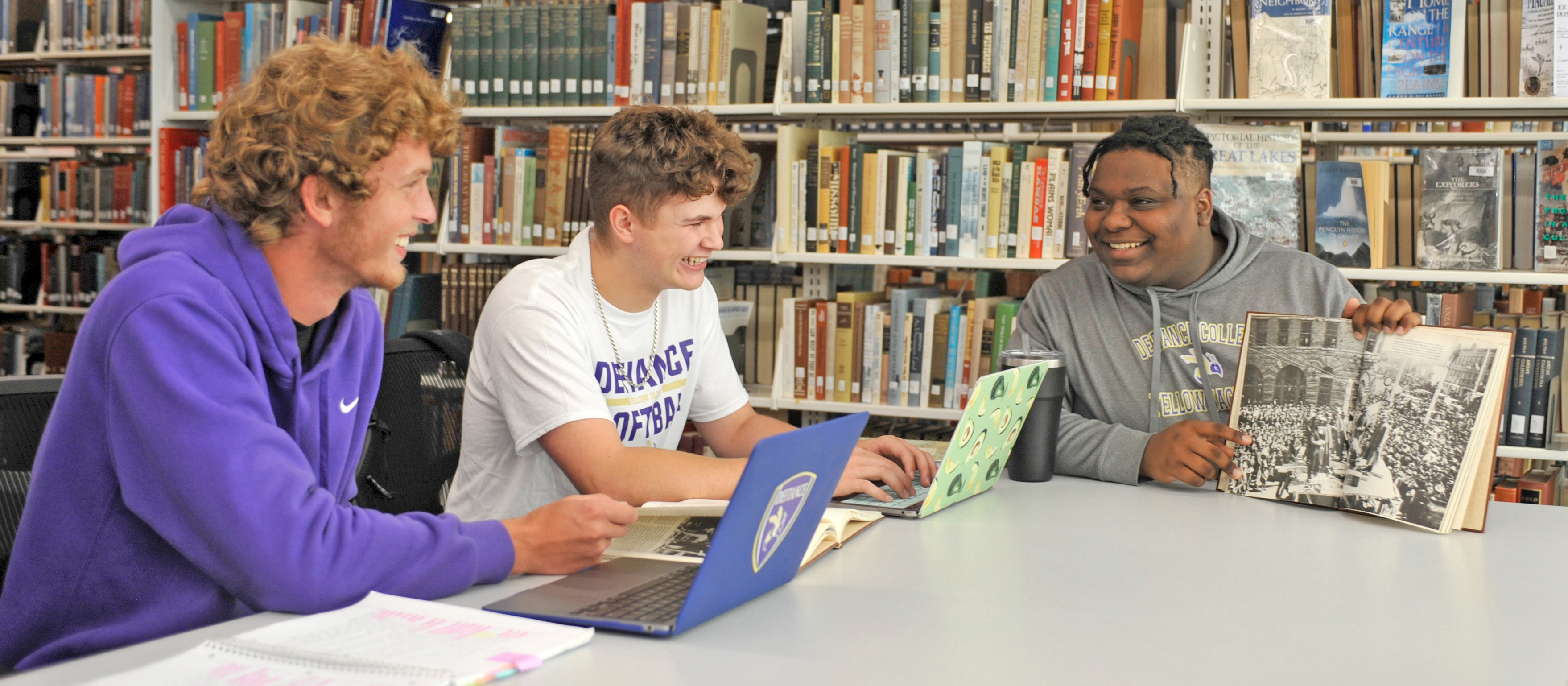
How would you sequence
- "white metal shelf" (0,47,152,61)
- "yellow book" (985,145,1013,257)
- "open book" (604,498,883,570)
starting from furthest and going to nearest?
"white metal shelf" (0,47,152,61) → "yellow book" (985,145,1013,257) → "open book" (604,498,883,570)

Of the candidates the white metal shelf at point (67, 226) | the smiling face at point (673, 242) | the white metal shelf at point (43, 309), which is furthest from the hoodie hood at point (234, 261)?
the white metal shelf at point (43, 309)

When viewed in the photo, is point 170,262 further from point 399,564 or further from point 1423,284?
point 1423,284

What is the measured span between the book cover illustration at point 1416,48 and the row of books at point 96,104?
3.86 metres

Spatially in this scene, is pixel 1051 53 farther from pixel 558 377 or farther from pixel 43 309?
pixel 43 309

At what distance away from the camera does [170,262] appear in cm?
104

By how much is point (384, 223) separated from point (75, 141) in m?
3.86

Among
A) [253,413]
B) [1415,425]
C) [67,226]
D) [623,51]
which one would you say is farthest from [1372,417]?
[67,226]

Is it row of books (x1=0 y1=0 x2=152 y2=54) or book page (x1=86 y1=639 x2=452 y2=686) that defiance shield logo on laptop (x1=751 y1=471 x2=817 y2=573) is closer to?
book page (x1=86 y1=639 x2=452 y2=686)

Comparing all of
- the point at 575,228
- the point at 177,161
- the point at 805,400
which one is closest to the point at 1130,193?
the point at 805,400

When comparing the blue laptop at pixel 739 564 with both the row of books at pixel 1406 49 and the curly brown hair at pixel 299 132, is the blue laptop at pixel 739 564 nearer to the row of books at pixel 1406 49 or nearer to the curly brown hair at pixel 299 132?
the curly brown hair at pixel 299 132

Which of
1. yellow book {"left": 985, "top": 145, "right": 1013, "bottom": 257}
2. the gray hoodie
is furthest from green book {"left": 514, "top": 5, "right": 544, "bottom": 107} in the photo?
the gray hoodie

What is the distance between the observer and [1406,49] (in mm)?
2588

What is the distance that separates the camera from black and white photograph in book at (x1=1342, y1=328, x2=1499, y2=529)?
1402mm

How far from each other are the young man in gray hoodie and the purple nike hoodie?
112cm
